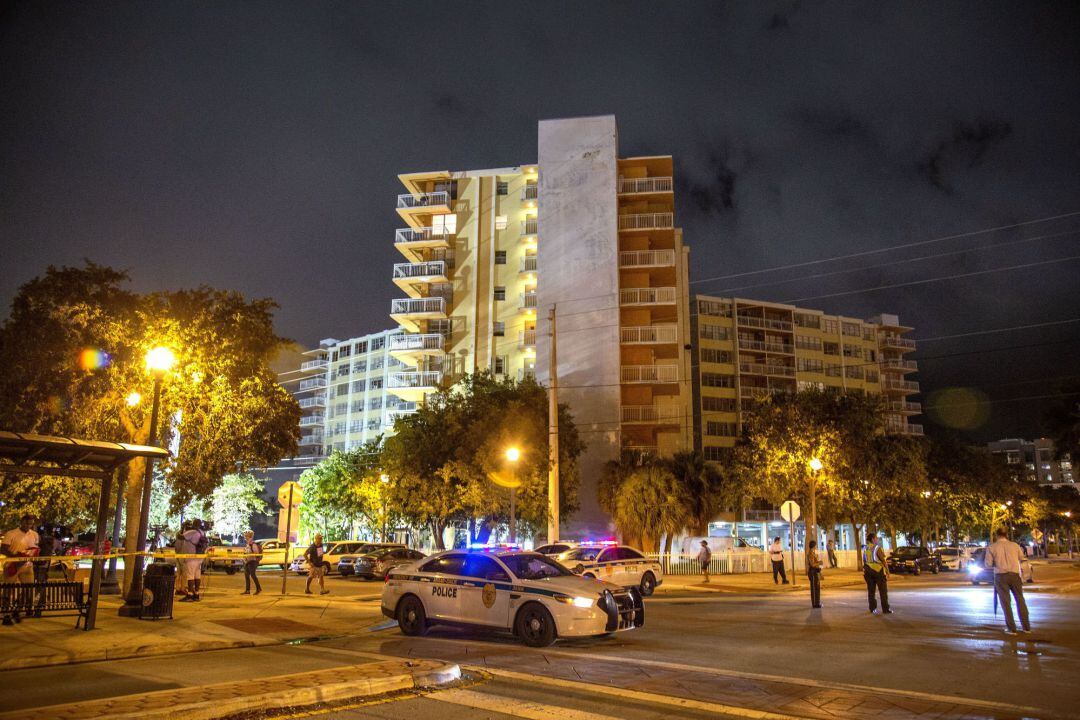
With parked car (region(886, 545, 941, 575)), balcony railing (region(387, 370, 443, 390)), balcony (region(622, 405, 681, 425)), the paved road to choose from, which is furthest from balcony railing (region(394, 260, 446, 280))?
the paved road

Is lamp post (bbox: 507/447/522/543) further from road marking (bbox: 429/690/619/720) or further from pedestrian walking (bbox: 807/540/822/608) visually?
road marking (bbox: 429/690/619/720)

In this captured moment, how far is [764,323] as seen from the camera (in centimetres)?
8525

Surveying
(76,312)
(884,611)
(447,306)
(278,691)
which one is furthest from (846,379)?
(278,691)

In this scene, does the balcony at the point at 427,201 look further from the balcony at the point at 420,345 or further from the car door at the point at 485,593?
the car door at the point at 485,593

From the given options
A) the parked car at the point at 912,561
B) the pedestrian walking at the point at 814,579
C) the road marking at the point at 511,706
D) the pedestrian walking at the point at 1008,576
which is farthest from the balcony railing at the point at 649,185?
the road marking at the point at 511,706

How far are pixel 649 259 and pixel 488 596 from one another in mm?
44544

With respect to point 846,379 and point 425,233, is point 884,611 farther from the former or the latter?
point 846,379

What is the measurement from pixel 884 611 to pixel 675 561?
21.5 meters

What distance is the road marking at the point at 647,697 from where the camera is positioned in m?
7.70

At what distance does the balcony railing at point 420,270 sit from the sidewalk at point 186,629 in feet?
160

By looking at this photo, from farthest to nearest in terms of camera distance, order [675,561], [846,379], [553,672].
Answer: [846,379], [675,561], [553,672]

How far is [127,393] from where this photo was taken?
22453mm

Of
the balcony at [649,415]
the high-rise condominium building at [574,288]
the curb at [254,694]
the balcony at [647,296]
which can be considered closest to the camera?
the curb at [254,694]

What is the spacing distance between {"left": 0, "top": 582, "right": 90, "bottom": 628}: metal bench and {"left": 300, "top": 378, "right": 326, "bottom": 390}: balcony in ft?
326
